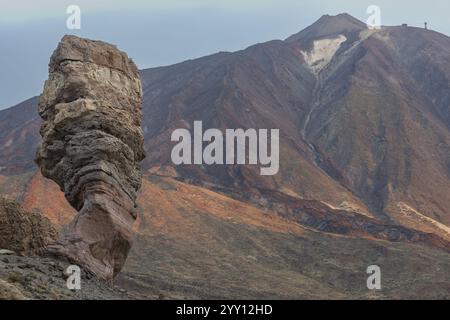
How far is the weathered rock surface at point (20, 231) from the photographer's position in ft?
74.0

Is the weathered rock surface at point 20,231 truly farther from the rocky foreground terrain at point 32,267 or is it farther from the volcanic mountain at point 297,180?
the volcanic mountain at point 297,180

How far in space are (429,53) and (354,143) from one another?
53.1m

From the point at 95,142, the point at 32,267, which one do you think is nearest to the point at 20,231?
the point at 95,142

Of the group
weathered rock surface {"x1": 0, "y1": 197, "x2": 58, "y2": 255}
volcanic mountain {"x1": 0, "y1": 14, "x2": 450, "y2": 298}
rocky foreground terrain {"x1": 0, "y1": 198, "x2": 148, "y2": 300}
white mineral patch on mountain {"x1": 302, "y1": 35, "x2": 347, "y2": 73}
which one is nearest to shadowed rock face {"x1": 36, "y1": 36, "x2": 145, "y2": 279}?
rocky foreground terrain {"x1": 0, "y1": 198, "x2": 148, "y2": 300}

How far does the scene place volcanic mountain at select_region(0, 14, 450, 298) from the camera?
2938 inches

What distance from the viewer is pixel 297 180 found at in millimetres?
126188

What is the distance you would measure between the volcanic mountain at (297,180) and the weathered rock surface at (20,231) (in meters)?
35.2

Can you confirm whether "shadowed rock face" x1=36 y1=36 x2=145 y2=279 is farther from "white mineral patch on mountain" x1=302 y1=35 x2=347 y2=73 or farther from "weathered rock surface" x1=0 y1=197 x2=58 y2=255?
"white mineral patch on mountain" x1=302 y1=35 x2=347 y2=73

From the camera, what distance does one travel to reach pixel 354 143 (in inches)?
5891

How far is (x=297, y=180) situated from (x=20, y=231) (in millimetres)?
104675

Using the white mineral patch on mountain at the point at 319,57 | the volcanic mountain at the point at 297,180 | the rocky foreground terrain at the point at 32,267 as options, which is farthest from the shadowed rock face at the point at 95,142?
the white mineral patch on mountain at the point at 319,57

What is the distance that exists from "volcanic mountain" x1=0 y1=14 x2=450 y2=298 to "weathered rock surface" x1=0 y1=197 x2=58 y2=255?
35197 millimetres
